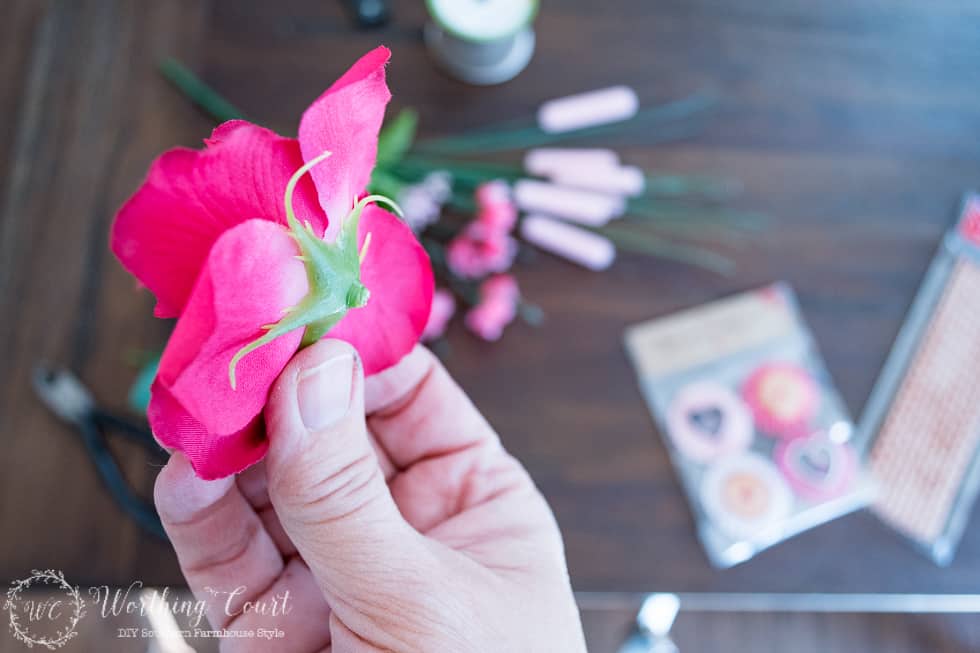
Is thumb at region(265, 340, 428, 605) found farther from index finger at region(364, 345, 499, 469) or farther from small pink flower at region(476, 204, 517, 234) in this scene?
small pink flower at region(476, 204, 517, 234)

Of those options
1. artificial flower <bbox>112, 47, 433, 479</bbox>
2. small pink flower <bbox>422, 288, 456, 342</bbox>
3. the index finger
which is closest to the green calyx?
artificial flower <bbox>112, 47, 433, 479</bbox>

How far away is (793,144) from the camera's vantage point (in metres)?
0.60

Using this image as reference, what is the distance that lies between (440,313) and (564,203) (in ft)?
0.41

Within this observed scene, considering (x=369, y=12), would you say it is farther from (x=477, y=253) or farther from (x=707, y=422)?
(x=707, y=422)

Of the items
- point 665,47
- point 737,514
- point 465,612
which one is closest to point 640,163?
point 665,47

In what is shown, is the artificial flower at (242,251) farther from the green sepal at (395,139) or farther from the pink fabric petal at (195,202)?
the green sepal at (395,139)

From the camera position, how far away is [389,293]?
0.93 ft

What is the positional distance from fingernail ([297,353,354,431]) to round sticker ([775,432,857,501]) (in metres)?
0.37

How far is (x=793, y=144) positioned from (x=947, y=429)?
9.4 inches

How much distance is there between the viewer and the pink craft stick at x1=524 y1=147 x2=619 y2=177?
1.89 ft

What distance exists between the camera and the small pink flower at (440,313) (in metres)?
0.53

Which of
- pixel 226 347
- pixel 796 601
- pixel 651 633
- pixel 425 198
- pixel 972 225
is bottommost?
pixel 651 633

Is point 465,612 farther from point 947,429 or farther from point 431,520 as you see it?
point 947,429

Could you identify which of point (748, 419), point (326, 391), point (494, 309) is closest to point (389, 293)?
point (326, 391)
